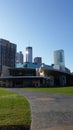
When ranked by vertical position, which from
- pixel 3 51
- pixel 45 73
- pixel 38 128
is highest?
pixel 3 51

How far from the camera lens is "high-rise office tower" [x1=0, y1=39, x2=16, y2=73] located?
14388cm

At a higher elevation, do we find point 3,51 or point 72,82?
point 3,51

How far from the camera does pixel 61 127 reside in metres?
8.79

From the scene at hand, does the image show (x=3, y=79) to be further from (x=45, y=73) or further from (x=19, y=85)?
(x=45, y=73)

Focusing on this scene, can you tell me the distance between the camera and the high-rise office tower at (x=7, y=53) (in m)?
144

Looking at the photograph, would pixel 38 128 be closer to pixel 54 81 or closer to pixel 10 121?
pixel 10 121

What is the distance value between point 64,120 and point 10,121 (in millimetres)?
2525

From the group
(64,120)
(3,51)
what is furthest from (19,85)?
(64,120)

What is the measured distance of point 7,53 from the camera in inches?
5758

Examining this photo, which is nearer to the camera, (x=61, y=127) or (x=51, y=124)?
(x=61, y=127)

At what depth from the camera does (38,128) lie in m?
8.71

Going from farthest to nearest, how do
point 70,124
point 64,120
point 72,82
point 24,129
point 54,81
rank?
point 72,82, point 54,81, point 64,120, point 70,124, point 24,129

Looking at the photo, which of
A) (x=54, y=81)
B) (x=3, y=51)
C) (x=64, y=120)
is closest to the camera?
(x=64, y=120)

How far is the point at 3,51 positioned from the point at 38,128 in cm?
13695
